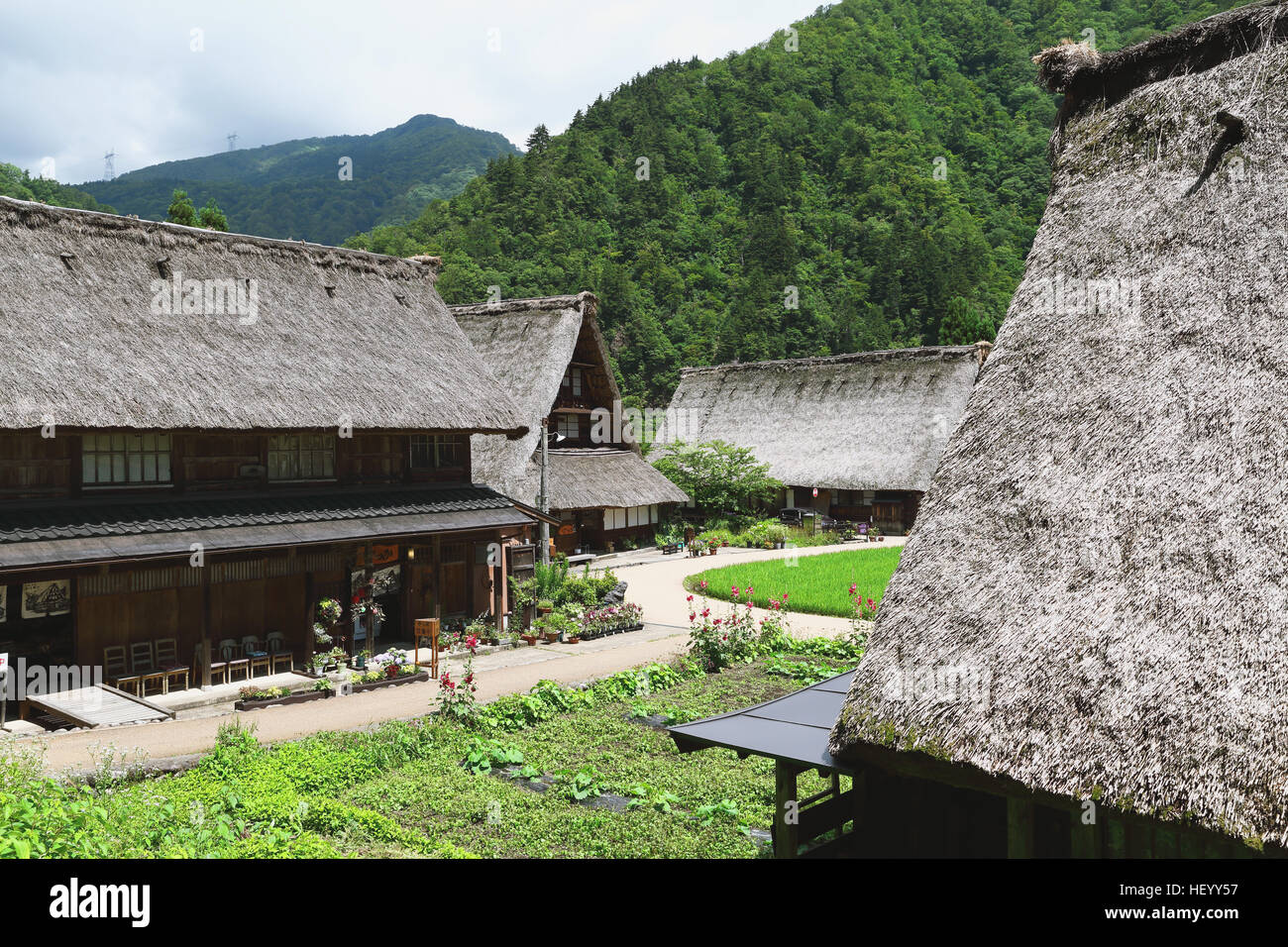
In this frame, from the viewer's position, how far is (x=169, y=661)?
1559cm

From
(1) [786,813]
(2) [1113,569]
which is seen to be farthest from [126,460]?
(2) [1113,569]

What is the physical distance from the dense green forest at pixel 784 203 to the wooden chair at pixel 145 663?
41130 mm

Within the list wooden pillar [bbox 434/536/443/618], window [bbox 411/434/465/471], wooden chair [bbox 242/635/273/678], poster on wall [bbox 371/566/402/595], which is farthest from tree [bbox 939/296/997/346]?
wooden chair [bbox 242/635/273/678]

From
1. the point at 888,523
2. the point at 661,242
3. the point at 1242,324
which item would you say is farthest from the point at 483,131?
the point at 1242,324

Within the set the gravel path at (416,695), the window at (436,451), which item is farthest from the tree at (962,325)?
the window at (436,451)

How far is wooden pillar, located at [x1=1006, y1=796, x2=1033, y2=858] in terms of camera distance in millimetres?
6398

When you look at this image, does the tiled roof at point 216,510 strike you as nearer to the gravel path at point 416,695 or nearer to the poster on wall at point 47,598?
the poster on wall at point 47,598

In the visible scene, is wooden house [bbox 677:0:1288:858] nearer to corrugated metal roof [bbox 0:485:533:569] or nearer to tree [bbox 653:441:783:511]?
corrugated metal roof [bbox 0:485:533:569]

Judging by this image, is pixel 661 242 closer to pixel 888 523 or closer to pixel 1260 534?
pixel 888 523

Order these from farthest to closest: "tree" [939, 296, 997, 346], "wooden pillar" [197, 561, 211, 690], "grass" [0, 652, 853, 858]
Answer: "tree" [939, 296, 997, 346], "wooden pillar" [197, 561, 211, 690], "grass" [0, 652, 853, 858]

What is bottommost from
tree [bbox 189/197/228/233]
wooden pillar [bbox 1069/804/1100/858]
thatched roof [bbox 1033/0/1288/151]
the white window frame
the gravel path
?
the gravel path

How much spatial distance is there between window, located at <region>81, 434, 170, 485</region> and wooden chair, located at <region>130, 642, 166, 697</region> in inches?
110
